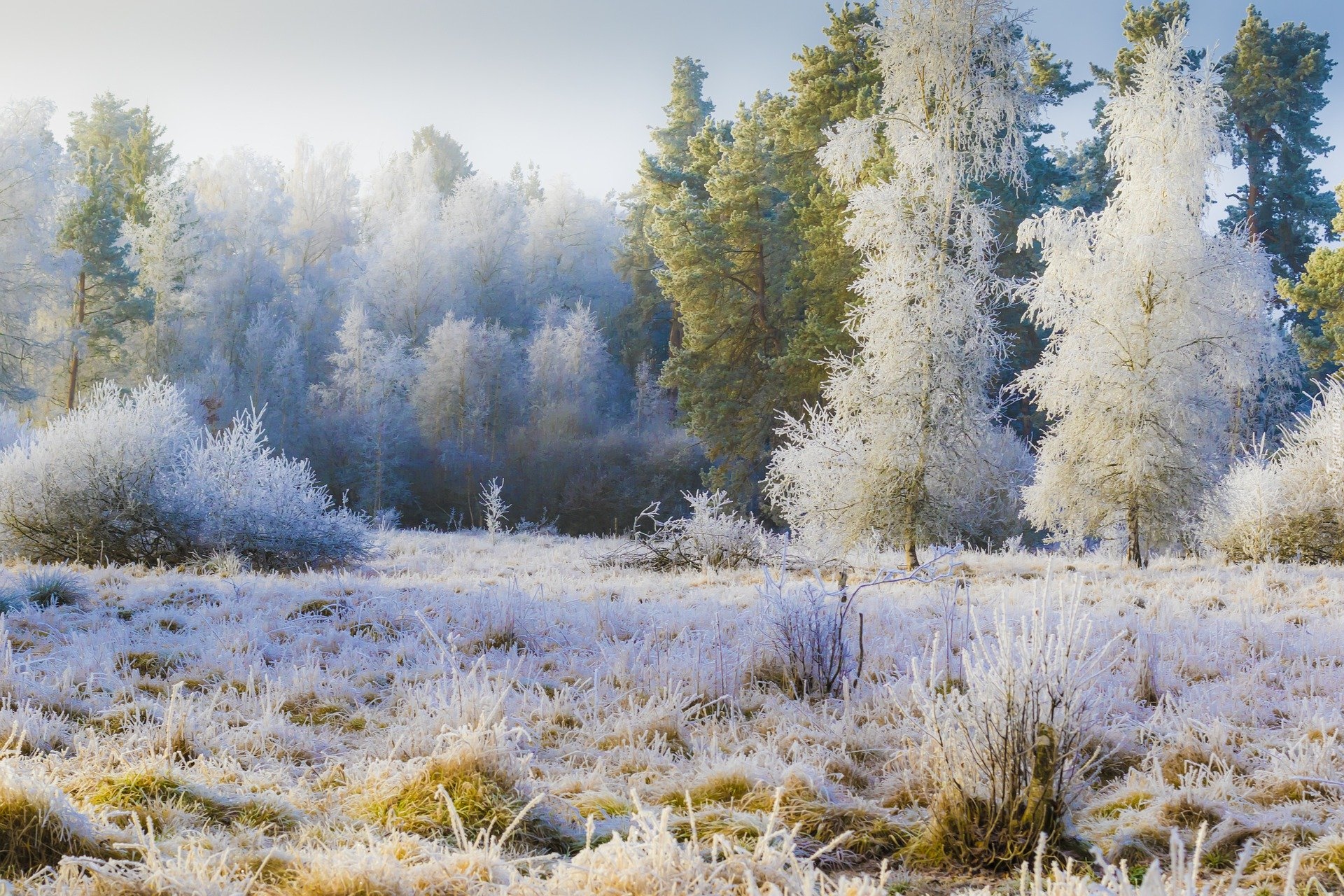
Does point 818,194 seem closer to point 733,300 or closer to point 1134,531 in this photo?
point 733,300

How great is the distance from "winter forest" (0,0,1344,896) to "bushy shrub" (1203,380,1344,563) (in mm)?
60

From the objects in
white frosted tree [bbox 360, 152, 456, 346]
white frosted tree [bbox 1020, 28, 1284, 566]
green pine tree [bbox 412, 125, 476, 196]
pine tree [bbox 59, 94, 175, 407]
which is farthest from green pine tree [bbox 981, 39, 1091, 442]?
green pine tree [bbox 412, 125, 476, 196]

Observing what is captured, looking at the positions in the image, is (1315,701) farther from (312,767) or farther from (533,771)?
(312,767)

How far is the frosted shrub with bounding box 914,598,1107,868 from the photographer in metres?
3.06

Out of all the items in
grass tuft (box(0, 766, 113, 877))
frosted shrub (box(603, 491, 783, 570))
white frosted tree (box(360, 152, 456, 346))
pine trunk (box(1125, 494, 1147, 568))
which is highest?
white frosted tree (box(360, 152, 456, 346))

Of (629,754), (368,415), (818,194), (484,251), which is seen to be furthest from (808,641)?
(484,251)

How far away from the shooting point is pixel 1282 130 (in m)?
28.3

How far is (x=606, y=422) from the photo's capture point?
36.2 meters

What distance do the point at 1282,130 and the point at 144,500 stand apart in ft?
105

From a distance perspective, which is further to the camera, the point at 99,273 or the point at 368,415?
the point at 368,415

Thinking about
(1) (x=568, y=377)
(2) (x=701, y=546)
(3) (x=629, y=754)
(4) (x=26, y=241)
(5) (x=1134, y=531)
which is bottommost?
(3) (x=629, y=754)

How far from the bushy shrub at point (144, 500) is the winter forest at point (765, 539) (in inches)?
2.5

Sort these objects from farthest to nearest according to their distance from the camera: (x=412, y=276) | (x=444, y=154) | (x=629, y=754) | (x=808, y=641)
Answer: (x=444, y=154) < (x=412, y=276) < (x=808, y=641) < (x=629, y=754)

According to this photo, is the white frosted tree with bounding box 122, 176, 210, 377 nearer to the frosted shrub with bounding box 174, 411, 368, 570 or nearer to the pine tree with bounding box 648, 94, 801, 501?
the pine tree with bounding box 648, 94, 801, 501
